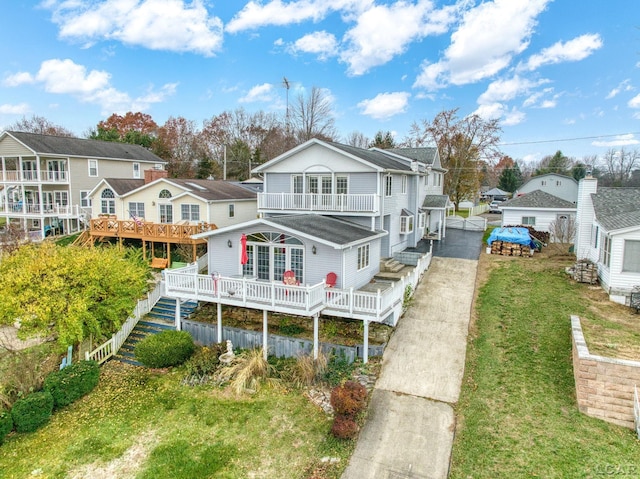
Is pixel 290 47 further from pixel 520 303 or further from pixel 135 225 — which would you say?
pixel 520 303

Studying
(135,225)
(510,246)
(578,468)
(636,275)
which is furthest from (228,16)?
(578,468)

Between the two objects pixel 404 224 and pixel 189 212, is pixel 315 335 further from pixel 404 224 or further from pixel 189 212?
pixel 189 212

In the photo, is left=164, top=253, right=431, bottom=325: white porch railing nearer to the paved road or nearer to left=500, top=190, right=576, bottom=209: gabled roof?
the paved road

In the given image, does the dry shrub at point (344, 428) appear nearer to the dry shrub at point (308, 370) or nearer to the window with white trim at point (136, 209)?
the dry shrub at point (308, 370)

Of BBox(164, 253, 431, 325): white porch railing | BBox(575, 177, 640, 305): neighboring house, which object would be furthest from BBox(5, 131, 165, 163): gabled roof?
BBox(575, 177, 640, 305): neighboring house

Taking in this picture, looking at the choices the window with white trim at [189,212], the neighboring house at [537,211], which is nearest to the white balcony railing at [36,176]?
the window with white trim at [189,212]
